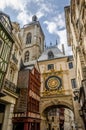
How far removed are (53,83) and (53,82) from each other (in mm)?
182

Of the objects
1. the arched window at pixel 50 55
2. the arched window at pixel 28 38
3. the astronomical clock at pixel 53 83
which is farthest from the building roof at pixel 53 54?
the arched window at pixel 28 38

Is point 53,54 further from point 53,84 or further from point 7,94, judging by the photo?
point 7,94

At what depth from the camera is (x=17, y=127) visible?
1267 cm

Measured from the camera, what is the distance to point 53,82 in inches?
824

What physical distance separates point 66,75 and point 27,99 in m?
9.70

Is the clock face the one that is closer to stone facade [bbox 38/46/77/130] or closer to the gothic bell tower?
stone facade [bbox 38/46/77/130]

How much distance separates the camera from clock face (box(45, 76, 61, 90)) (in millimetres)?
20478

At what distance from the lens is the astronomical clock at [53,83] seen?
20391 millimetres

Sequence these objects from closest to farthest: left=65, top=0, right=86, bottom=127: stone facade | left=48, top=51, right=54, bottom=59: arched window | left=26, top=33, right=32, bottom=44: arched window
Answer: left=65, top=0, right=86, bottom=127: stone facade → left=48, top=51, right=54, bottom=59: arched window → left=26, top=33, right=32, bottom=44: arched window

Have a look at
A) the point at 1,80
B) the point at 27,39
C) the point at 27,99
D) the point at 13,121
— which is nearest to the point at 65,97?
the point at 27,99

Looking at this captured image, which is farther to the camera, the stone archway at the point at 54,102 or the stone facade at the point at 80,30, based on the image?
the stone archway at the point at 54,102

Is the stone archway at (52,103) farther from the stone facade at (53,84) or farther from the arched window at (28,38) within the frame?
the arched window at (28,38)

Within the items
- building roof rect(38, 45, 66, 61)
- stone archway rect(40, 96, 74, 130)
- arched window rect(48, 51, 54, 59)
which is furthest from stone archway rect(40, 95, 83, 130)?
arched window rect(48, 51, 54, 59)

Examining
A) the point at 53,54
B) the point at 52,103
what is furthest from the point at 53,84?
the point at 53,54
